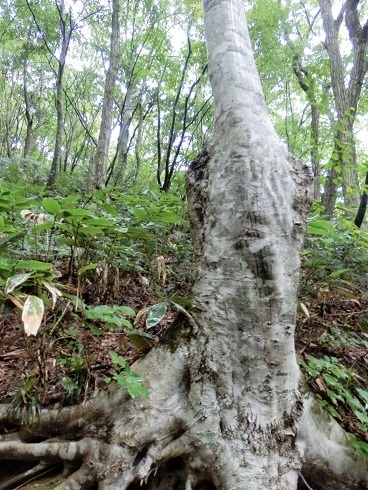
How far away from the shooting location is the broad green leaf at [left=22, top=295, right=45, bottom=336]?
1.07 meters

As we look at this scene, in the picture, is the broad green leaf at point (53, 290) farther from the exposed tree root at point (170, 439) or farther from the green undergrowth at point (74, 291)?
the exposed tree root at point (170, 439)

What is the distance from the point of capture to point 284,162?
1.66 metres

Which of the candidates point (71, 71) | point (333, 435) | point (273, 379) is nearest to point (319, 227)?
point (273, 379)

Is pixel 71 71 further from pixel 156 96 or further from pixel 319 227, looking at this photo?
pixel 319 227

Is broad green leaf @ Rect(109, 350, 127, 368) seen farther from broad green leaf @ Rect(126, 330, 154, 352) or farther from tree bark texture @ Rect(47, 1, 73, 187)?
tree bark texture @ Rect(47, 1, 73, 187)

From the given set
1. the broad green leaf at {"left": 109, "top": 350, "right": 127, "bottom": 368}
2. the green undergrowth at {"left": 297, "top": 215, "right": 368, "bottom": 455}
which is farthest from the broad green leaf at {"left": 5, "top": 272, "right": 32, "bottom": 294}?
the green undergrowth at {"left": 297, "top": 215, "right": 368, "bottom": 455}

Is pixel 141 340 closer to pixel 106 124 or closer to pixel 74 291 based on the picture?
pixel 74 291

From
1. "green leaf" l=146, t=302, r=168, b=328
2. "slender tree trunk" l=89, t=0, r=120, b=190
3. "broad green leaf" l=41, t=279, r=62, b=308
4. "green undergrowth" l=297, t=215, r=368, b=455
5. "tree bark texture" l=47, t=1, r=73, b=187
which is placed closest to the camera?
"broad green leaf" l=41, t=279, r=62, b=308

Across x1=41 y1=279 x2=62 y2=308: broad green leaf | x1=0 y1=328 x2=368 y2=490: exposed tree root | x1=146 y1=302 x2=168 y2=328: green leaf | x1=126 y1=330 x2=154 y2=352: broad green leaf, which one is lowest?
x1=0 y1=328 x2=368 y2=490: exposed tree root

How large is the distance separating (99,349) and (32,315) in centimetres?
113

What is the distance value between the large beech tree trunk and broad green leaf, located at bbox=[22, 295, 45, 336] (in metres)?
0.66

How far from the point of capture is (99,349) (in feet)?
7.03

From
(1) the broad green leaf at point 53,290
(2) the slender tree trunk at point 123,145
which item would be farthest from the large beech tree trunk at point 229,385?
(2) the slender tree trunk at point 123,145

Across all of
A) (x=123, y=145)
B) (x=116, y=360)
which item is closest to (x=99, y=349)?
(x=116, y=360)
